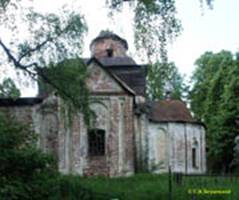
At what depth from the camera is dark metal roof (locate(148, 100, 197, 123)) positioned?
37.3 m

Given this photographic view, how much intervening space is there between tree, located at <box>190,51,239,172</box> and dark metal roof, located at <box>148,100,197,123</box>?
4.95 metres

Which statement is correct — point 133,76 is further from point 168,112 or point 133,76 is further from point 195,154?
point 195,154

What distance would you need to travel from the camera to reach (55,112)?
1239 inches

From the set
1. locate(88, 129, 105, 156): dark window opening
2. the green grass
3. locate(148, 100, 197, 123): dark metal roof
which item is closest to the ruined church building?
locate(88, 129, 105, 156): dark window opening

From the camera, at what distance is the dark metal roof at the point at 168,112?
37281mm

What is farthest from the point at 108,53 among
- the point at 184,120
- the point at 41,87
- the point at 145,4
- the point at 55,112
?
the point at 145,4

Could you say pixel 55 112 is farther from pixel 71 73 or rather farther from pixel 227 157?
pixel 227 157

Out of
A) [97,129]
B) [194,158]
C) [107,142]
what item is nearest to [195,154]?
[194,158]

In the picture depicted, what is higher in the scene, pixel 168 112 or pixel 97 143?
pixel 168 112

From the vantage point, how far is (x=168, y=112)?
1500 inches

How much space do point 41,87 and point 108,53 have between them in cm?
2017

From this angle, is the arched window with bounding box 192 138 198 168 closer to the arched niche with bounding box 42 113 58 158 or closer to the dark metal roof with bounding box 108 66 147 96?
the dark metal roof with bounding box 108 66 147 96

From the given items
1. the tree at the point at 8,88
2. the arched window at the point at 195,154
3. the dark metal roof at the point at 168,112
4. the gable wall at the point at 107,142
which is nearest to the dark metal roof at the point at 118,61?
the dark metal roof at the point at 168,112

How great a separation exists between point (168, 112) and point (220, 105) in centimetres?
713
